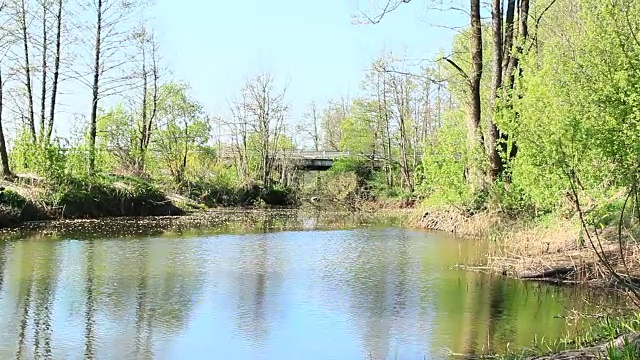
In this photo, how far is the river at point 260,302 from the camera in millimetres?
6566

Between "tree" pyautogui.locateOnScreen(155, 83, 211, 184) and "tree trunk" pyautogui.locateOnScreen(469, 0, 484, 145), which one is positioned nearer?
Result: "tree trunk" pyautogui.locateOnScreen(469, 0, 484, 145)

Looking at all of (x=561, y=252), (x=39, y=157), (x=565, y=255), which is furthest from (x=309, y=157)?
(x=565, y=255)

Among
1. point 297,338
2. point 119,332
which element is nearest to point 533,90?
point 297,338

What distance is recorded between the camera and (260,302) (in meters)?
8.70

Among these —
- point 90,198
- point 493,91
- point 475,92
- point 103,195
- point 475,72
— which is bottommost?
point 90,198

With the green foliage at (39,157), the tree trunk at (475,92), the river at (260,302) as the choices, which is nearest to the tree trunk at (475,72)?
the tree trunk at (475,92)

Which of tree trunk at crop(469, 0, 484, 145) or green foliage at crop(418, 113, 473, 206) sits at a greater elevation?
tree trunk at crop(469, 0, 484, 145)

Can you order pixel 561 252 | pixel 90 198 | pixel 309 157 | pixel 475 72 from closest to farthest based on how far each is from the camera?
pixel 561 252
pixel 475 72
pixel 90 198
pixel 309 157

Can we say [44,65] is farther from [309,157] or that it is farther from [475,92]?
[309,157]

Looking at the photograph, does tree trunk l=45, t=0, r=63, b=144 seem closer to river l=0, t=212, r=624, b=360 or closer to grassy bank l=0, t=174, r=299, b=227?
grassy bank l=0, t=174, r=299, b=227

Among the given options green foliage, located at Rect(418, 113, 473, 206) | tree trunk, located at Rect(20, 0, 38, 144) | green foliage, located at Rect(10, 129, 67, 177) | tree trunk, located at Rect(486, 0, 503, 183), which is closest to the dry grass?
tree trunk, located at Rect(486, 0, 503, 183)

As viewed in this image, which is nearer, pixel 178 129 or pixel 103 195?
pixel 103 195

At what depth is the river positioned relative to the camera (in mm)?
6566

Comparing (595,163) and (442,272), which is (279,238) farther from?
(595,163)
